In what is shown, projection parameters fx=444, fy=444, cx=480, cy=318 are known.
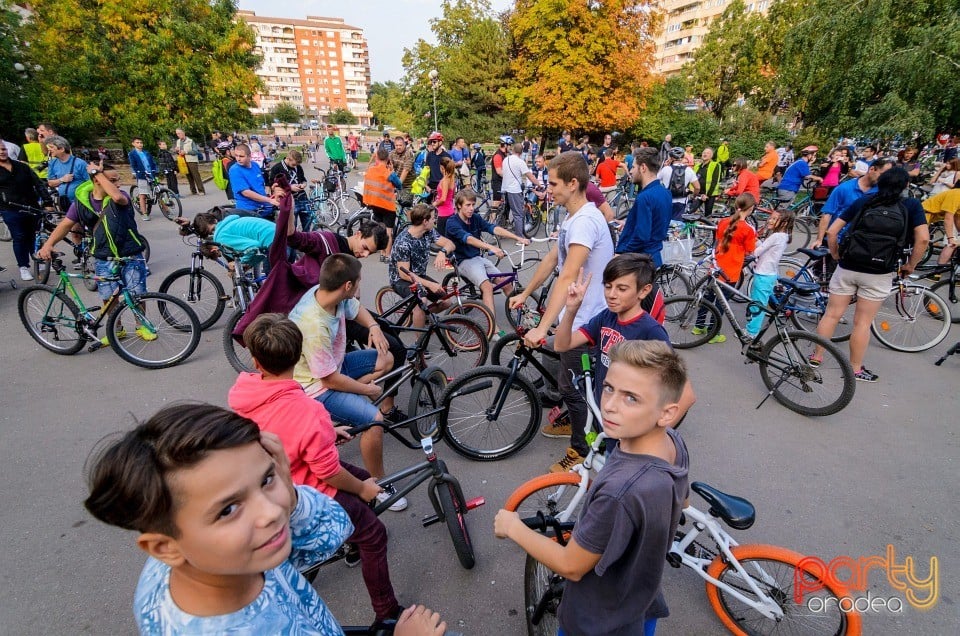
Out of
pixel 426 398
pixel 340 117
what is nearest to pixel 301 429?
pixel 426 398

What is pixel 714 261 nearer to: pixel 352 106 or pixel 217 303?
pixel 217 303

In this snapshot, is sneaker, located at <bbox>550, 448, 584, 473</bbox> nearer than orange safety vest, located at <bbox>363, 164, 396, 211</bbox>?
Yes

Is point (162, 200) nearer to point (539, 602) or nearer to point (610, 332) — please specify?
point (610, 332)

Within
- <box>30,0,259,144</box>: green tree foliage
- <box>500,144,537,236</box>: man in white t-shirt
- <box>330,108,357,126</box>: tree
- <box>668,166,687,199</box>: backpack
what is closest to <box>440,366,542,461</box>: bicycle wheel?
<box>668,166,687,199</box>: backpack

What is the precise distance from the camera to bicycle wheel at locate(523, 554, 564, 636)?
2088 mm

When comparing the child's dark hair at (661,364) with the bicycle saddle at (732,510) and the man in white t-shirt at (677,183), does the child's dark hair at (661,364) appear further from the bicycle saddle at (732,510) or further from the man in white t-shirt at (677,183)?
the man in white t-shirt at (677,183)

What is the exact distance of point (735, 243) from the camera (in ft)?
16.3

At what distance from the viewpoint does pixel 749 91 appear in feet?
100

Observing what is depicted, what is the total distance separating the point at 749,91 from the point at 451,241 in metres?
34.9

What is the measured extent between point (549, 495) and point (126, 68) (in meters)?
24.6

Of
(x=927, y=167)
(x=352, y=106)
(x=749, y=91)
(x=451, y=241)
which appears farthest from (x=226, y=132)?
(x=352, y=106)

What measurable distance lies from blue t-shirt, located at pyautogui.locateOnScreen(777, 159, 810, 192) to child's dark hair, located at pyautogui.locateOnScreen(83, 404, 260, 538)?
38.3ft

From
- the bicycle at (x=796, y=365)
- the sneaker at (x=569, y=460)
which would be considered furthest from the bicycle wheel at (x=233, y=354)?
the bicycle at (x=796, y=365)

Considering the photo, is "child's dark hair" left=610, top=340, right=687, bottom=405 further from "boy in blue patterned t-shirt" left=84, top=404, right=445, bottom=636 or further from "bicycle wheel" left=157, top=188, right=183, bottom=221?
"bicycle wheel" left=157, top=188, right=183, bottom=221
